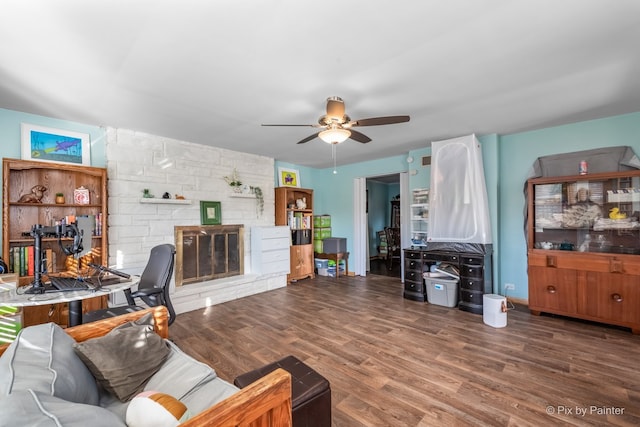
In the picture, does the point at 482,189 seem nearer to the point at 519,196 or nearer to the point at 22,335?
the point at 519,196

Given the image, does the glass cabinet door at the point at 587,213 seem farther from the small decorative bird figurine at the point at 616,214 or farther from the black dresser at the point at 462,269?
the black dresser at the point at 462,269

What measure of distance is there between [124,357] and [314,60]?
2.21 m

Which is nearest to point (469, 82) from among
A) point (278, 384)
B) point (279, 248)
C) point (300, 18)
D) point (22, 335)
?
point (300, 18)

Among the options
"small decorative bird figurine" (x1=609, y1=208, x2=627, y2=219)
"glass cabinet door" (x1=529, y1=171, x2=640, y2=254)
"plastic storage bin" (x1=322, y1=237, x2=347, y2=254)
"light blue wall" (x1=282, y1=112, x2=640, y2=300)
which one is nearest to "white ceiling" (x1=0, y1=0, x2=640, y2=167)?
"light blue wall" (x1=282, y1=112, x2=640, y2=300)

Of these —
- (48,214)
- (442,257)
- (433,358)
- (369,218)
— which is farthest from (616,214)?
(48,214)

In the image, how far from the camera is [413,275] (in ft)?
13.8

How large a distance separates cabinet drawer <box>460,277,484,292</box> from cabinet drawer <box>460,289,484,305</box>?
0.04 meters

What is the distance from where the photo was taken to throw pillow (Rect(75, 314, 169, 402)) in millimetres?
1326

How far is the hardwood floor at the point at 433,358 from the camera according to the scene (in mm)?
1840

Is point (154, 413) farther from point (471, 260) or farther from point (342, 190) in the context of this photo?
point (342, 190)

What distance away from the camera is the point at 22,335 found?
47.9 inches

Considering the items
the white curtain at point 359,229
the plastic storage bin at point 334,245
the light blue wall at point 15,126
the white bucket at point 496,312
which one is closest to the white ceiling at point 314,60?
the light blue wall at point 15,126

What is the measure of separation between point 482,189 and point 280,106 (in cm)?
289

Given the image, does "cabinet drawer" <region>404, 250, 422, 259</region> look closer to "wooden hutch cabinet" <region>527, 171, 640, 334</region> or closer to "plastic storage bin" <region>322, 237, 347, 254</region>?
"wooden hutch cabinet" <region>527, 171, 640, 334</region>
